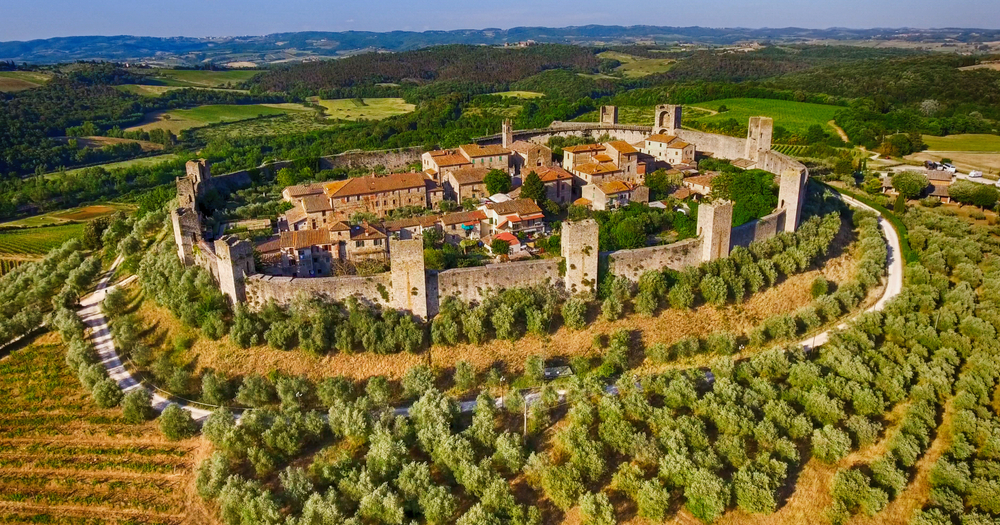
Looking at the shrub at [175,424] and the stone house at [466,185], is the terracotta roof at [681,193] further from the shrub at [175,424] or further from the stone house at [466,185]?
the shrub at [175,424]

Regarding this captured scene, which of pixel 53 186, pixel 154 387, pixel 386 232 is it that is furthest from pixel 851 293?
pixel 53 186

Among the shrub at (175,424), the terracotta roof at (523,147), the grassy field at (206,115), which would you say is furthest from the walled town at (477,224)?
the grassy field at (206,115)

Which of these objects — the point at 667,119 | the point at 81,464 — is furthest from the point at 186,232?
the point at 667,119

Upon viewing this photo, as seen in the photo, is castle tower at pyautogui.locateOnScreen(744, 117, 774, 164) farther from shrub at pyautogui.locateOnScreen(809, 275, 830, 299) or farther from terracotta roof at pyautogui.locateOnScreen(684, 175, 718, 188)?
shrub at pyautogui.locateOnScreen(809, 275, 830, 299)

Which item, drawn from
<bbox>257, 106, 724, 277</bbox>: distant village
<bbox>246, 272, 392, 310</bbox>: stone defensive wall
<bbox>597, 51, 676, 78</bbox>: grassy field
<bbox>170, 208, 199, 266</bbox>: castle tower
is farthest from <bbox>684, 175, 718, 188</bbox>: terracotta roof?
<bbox>597, 51, 676, 78</bbox>: grassy field

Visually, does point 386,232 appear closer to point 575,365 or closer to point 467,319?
point 467,319
